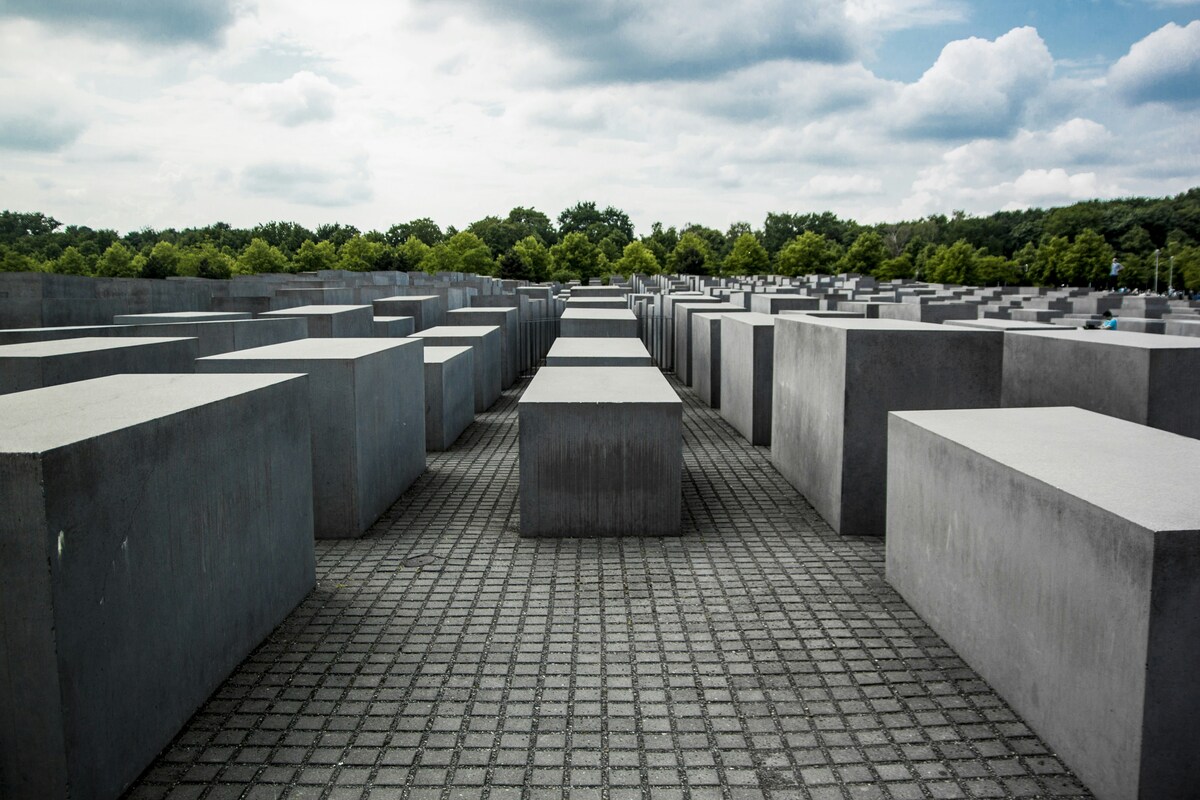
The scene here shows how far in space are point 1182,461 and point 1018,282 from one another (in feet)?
313

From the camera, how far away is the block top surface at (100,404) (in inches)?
157

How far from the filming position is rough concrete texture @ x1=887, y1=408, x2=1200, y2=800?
3688 mm

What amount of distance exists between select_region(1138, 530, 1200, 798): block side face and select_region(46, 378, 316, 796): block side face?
14.9ft

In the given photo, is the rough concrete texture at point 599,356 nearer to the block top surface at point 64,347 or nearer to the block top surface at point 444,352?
the block top surface at point 444,352

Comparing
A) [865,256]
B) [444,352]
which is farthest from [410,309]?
[865,256]

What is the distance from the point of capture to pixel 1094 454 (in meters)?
5.25

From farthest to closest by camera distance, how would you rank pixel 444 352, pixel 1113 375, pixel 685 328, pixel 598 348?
1. pixel 685 328
2. pixel 444 352
3. pixel 598 348
4. pixel 1113 375

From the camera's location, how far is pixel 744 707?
4941mm

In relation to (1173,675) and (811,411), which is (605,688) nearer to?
(1173,675)

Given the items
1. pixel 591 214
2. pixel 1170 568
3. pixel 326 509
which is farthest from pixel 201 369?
pixel 591 214

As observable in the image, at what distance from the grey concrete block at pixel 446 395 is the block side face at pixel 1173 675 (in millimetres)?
9983

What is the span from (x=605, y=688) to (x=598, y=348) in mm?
8512

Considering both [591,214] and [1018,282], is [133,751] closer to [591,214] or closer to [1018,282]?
[1018,282]

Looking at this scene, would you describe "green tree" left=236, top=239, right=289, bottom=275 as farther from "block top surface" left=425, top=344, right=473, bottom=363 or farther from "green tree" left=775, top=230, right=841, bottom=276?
"block top surface" left=425, top=344, right=473, bottom=363
